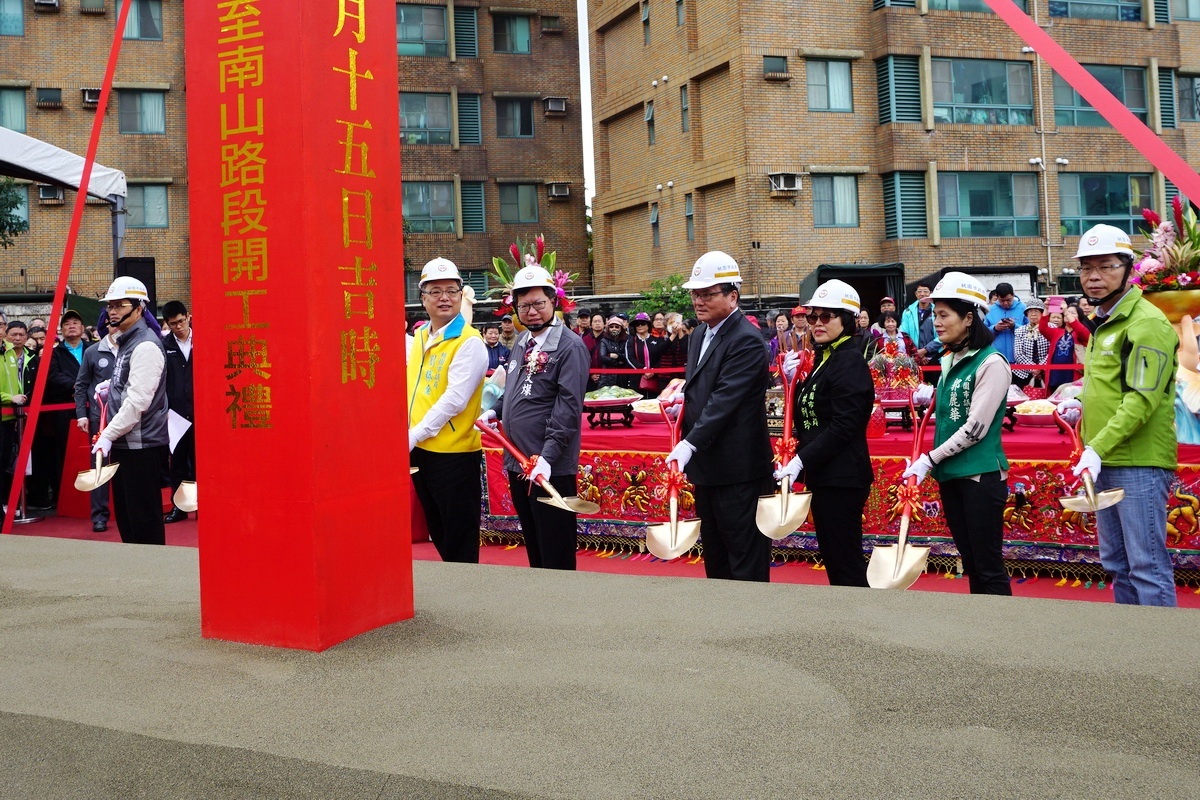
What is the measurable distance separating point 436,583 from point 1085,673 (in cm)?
187

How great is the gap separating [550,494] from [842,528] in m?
1.17

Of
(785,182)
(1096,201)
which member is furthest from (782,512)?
(1096,201)

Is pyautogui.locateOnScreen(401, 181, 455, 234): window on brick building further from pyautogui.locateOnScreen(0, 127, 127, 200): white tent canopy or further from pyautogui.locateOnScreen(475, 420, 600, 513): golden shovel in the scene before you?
pyautogui.locateOnScreen(475, 420, 600, 513): golden shovel

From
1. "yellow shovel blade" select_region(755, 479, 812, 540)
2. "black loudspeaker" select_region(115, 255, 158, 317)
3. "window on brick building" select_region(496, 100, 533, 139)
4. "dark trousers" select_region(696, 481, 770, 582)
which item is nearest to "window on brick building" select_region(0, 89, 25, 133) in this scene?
"window on brick building" select_region(496, 100, 533, 139)

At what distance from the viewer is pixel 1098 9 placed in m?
25.3

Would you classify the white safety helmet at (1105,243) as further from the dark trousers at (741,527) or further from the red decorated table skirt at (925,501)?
the red decorated table skirt at (925,501)

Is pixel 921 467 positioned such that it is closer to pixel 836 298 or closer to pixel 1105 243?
pixel 836 298

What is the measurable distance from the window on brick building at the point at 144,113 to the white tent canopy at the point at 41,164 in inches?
626

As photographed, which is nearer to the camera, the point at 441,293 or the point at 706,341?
the point at 706,341

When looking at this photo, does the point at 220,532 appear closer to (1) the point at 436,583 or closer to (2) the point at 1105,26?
(1) the point at 436,583

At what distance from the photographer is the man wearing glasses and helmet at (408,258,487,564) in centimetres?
495

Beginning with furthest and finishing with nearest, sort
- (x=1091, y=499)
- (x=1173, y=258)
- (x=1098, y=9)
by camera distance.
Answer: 1. (x=1098, y=9)
2. (x=1173, y=258)
3. (x=1091, y=499)

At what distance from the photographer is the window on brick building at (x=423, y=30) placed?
90.9 ft

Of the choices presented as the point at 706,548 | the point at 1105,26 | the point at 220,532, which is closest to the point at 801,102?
the point at 1105,26
